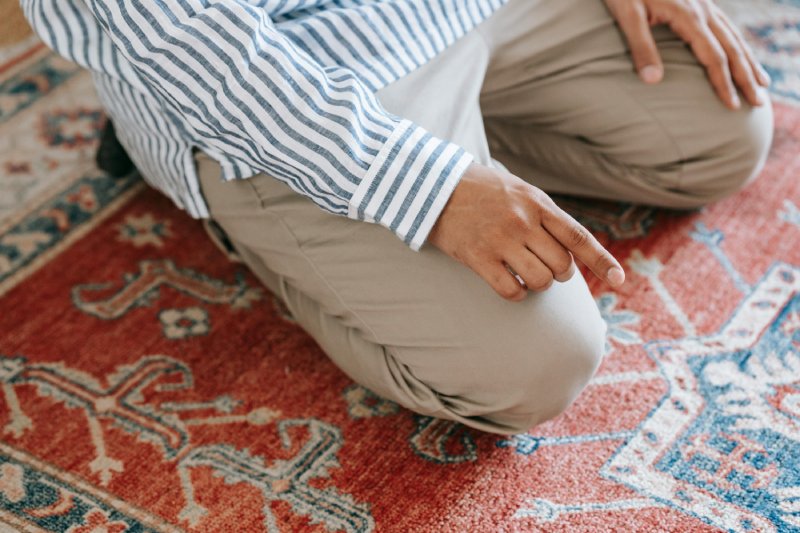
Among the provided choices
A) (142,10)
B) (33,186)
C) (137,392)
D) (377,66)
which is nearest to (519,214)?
(377,66)

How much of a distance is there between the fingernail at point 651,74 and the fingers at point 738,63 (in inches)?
3.8

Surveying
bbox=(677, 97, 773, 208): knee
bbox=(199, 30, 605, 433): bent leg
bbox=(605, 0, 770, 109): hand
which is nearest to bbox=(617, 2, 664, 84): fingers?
bbox=(605, 0, 770, 109): hand

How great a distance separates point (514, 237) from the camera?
82 cm

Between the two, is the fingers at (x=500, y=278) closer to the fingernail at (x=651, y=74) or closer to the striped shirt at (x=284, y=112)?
the striped shirt at (x=284, y=112)

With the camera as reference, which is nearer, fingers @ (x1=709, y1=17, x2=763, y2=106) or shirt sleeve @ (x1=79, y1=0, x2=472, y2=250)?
shirt sleeve @ (x1=79, y1=0, x2=472, y2=250)

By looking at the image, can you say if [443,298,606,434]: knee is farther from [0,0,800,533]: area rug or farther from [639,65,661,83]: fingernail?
[639,65,661,83]: fingernail

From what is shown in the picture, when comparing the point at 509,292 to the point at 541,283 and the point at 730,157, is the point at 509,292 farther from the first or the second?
the point at 730,157

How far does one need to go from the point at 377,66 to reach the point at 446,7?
5.7 inches

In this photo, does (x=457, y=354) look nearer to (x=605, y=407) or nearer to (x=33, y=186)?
(x=605, y=407)

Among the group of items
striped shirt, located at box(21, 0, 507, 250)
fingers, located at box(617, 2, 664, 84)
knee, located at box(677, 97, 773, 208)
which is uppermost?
striped shirt, located at box(21, 0, 507, 250)

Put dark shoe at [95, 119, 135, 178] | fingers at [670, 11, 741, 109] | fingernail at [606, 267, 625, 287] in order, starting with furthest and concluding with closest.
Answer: dark shoe at [95, 119, 135, 178] → fingers at [670, 11, 741, 109] → fingernail at [606, 267, 625, 287]

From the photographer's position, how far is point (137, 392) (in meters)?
1.05

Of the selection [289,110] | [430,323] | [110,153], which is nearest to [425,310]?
[430,323]

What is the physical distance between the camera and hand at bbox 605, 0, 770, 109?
1135 mm
